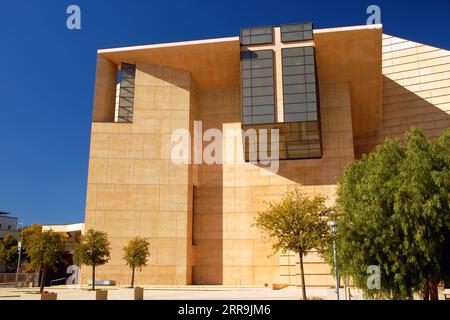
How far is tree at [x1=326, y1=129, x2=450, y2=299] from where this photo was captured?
18.8m

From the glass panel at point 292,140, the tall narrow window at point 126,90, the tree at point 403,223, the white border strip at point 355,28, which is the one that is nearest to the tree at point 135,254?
the tall narrow window at point 126,90

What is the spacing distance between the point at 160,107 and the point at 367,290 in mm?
33626

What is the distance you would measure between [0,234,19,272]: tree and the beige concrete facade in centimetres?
3131

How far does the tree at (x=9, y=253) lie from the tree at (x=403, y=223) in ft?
204

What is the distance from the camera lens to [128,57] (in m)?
47.4

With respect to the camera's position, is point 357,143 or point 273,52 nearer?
point 273,52

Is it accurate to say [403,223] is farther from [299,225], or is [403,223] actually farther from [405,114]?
[405,114]

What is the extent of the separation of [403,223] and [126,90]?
122ft

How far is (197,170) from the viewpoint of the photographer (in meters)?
49.0

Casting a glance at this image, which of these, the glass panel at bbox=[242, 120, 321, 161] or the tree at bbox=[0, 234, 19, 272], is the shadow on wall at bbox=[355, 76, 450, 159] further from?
the tree at bbox=[0, 234, 19, 272]

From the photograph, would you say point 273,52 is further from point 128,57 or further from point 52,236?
point 52,236

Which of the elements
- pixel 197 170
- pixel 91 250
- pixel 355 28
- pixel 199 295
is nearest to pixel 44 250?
pixel 91 250

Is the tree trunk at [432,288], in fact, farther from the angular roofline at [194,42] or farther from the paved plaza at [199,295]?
the angular roofline at [194,42]
